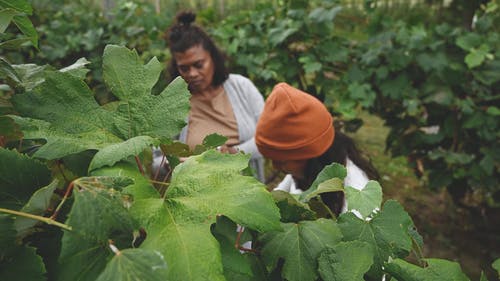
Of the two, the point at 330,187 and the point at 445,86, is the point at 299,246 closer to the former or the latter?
the point at 330,187

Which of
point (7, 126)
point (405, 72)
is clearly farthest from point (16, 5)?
point (405, 72)

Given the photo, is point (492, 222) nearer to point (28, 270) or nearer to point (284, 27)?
point (284, 27)

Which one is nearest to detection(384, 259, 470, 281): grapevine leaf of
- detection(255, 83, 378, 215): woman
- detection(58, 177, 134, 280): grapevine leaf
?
detection(58, 177, 134, 280): grapevine leaf

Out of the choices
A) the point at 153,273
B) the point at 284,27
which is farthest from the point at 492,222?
the point at 153,273

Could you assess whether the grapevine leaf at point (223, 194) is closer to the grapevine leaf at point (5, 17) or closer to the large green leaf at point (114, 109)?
the large green leaf at point (114, 109)

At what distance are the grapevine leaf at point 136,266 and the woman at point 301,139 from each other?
1.30 m

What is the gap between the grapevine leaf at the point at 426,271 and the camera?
76 cm

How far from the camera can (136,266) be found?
0.53m

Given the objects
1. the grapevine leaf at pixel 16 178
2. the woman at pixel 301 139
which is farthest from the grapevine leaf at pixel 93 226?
the woman at pixel 301 139

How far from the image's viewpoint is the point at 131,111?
76 cm

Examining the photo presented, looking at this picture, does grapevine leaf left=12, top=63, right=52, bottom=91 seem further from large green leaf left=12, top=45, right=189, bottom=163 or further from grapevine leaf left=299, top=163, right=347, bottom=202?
grapevine leaf left=299, top=163, right=347, bottom=202

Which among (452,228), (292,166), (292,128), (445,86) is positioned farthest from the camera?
(452,228)

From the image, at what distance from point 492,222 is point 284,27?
2.91m

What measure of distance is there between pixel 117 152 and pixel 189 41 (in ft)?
7.19
